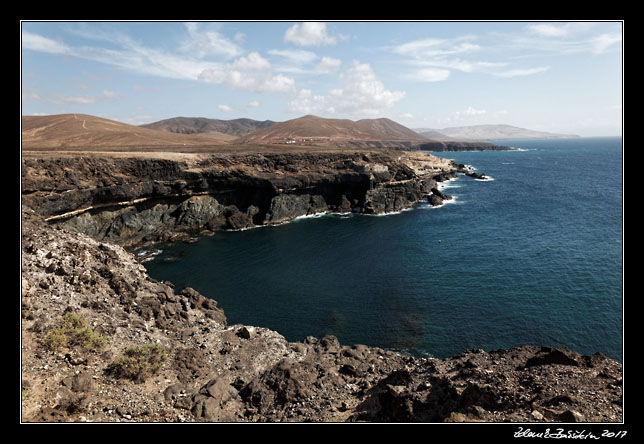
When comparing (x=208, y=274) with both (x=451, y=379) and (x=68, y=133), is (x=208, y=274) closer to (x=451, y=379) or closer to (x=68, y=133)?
(x=451, y=379)

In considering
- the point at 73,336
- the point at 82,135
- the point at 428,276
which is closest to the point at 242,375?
the point at 73,336

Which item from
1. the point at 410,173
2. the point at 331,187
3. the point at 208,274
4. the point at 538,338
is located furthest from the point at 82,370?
the point at 410,173

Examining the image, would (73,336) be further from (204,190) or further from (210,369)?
(204,190)

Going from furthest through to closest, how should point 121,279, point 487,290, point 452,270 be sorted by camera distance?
point 452,270, point 487,290, point 121,279

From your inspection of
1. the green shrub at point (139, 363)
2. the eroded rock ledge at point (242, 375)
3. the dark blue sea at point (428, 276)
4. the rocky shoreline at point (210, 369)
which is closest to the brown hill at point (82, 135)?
the dark blue sea at point (428, 276)

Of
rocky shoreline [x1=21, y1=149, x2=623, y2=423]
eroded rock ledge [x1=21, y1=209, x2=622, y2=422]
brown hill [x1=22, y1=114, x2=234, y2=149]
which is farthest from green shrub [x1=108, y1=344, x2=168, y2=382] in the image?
brown hill [x1=22, y1=114, x2=234, y2=149]

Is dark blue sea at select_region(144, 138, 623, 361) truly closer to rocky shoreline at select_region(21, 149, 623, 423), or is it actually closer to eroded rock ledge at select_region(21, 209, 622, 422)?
rocky shoreline at select_region(21, 149, 623, 423)

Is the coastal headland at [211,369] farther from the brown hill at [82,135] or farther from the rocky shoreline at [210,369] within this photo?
→ the brown hill at [82,135]
